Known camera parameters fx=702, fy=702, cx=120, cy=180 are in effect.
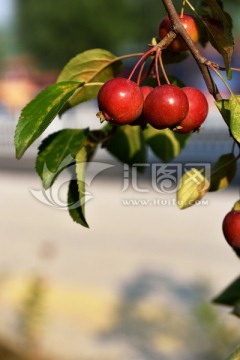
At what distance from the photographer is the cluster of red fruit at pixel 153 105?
2.54ft

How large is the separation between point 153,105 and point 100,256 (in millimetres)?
4500

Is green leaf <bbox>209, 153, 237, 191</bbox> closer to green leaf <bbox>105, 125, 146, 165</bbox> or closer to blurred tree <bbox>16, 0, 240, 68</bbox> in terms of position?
green leaf <bbox>105, 125, 146, 165</bbox>

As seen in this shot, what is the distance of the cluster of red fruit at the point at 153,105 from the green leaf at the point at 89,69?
197 mm

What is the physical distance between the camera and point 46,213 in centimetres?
682

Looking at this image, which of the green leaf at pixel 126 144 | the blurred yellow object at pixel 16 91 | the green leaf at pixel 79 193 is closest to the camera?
the green leaf at pixel 79 193

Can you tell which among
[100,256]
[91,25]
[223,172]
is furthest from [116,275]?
[91,25]

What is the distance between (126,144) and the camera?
1147 mm

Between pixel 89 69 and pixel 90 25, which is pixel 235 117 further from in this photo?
pixel 90 25

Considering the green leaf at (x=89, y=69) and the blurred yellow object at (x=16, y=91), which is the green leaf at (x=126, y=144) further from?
the blurred yellow object at (x=16, y=91)

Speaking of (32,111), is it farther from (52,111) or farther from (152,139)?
(152,139)

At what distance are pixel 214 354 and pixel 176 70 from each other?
47.4ft

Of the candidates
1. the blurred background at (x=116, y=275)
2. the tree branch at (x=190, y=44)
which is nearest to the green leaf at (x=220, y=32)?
the tree branch at (x=190, y=44)

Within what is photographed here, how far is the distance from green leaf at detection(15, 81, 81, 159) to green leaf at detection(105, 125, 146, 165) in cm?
26

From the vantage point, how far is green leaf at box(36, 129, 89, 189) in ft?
3.05
